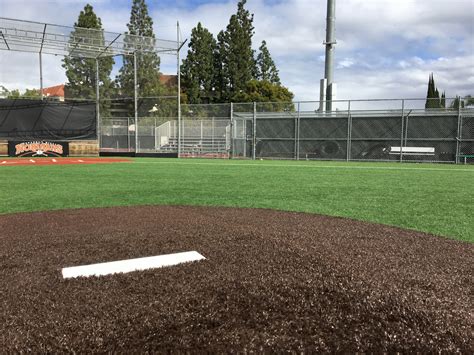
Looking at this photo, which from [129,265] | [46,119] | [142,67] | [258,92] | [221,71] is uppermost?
[221,71]

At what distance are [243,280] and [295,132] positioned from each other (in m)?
20.3

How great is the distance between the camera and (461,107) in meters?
19.5

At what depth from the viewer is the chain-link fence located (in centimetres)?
1998

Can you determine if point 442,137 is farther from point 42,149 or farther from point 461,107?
point 42,149

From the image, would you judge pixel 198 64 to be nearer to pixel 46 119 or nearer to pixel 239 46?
pixel 239 46

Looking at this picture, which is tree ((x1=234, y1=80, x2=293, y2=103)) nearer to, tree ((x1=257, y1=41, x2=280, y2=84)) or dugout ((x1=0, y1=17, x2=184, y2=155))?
tree ((x1=257, y1=41, x2=280, y2=84))

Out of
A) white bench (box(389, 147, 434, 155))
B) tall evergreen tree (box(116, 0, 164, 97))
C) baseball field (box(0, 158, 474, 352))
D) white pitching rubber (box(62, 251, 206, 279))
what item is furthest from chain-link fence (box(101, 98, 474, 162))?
white pitching rubber (box(62, 251, 206, 279))

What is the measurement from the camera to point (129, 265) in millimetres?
3301

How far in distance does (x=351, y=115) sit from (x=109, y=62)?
80.2ft

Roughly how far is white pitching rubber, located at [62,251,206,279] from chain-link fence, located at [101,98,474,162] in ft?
62.3

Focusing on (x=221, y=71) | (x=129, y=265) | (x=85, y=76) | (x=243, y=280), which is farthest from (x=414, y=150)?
(x=221, y=71)

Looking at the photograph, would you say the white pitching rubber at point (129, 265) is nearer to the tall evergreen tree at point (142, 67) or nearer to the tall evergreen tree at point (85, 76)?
the tall evergreen tree at point (85, 76)

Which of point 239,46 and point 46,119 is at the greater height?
point 239,46

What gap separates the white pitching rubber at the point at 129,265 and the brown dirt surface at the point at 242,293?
0.11 m
